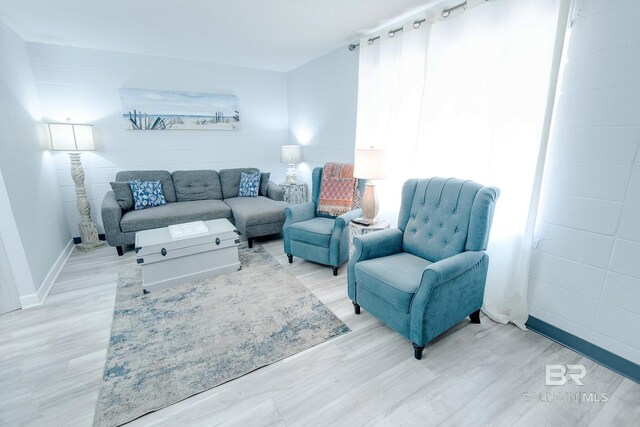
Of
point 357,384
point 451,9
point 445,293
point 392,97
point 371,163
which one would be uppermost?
point 451,9

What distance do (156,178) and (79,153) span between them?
834 millimetres

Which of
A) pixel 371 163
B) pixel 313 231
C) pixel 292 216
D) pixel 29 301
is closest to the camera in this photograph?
pixel 29 301

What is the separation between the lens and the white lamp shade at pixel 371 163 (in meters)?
2.47

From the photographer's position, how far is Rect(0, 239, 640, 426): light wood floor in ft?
4.57

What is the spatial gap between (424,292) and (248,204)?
2699 mm

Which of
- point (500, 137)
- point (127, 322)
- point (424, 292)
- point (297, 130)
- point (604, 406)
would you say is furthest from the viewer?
point (297, 130)

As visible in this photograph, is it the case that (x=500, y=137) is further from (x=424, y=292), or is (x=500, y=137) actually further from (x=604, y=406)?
(x=604, y=406)

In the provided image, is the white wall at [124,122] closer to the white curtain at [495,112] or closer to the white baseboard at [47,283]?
the white baseboard at [47,283]

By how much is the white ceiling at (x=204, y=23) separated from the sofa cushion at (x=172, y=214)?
1897mm

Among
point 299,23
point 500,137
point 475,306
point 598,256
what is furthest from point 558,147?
point 299,23

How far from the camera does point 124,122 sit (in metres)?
3.79

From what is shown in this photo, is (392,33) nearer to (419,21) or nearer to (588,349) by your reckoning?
(419,21)

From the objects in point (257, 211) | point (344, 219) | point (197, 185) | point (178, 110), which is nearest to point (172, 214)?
point (197, 185)

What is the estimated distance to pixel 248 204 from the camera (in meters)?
3.77
